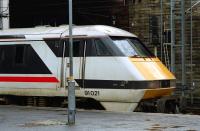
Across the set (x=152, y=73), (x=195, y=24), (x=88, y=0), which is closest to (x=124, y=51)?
(x=152, y=73)

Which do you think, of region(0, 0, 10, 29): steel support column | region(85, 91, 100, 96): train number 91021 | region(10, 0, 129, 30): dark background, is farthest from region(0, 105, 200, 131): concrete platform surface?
region(0, 0, 10, 29): steel support column

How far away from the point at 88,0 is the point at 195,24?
5.18m

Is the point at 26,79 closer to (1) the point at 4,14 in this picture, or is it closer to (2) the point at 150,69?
(2) the point at 150,69

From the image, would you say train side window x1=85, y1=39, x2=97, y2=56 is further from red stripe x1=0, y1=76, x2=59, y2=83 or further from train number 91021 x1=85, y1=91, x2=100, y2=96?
red stripe x1=0, y1=76, x2=59, y2=83

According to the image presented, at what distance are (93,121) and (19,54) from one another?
212 inches

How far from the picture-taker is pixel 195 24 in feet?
72.0

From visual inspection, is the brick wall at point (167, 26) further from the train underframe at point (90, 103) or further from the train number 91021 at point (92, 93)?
the train number 91021 at point (92, 93)

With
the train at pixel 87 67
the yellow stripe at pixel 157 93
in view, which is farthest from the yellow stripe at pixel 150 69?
the yellow stripe at pixel 157 93

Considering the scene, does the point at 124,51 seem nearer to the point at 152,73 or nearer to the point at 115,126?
the point at 152,73

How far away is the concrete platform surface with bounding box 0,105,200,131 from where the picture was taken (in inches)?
544

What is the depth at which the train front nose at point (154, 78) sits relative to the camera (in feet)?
56.6

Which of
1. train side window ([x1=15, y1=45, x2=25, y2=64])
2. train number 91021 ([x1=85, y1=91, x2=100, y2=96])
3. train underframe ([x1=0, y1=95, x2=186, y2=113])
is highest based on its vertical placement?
train side window ([x1=15, y1=45, x2=25, y2=64])

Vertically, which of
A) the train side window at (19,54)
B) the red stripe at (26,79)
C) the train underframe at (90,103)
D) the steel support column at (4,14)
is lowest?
the train underframe at (90,103)

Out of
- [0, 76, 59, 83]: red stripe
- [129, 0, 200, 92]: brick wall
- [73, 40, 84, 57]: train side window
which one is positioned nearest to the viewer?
[73, 40, 84, 57]: train side window
